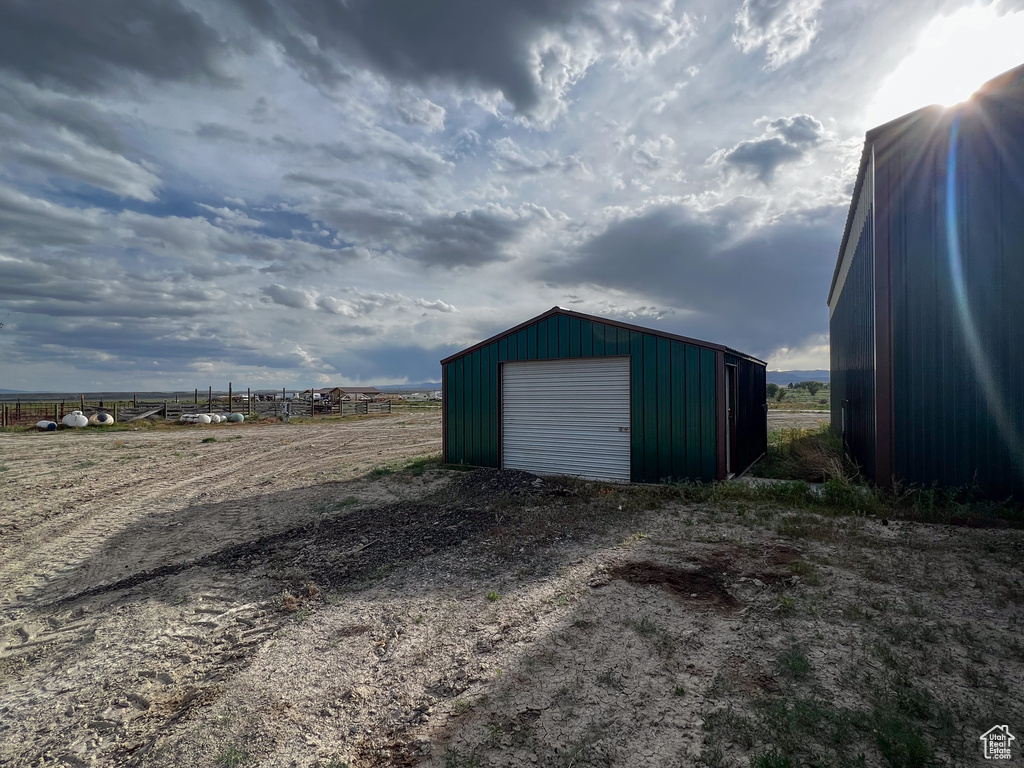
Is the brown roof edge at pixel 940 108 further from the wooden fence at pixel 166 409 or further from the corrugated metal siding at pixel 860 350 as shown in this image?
the wooden fence at pixel 166 409

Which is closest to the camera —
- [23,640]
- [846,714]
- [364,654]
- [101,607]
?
[846,714]

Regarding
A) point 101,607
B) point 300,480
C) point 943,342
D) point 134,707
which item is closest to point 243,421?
point 300,480

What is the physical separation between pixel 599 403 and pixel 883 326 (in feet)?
16.7

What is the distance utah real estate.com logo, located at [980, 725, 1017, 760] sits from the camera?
2.57m

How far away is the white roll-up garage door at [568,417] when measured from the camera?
1017cm

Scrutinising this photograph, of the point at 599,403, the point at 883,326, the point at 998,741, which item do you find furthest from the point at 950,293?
the point at 998,741

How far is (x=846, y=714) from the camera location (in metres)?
2.88

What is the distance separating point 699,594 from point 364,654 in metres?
3.09

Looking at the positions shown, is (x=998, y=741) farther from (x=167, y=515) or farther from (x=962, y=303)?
(x=167, y=515)

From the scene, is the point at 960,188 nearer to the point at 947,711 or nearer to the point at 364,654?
the point at 947,711

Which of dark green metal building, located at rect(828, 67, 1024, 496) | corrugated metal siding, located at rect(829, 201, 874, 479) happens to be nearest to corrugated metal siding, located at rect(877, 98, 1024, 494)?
dark green metal building, located at rect(828, 67, 1024, 496)

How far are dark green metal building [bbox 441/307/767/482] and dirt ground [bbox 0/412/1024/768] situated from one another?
2.06m

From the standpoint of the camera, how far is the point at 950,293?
7.43 meters

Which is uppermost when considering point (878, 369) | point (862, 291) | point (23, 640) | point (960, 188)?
point (960, 188)
